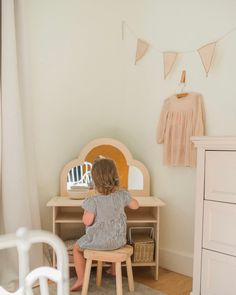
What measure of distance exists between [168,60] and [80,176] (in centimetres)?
117

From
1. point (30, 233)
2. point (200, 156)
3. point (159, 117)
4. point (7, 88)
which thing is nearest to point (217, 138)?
point (200, 156)

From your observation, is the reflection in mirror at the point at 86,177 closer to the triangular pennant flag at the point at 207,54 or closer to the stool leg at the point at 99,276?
the stool leg at the point at 99,276

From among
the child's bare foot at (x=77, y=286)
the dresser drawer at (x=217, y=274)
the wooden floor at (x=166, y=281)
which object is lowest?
the wooden floor at (x=166, y=281)

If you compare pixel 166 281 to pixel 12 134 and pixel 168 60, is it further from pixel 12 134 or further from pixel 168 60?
pixel 168 60

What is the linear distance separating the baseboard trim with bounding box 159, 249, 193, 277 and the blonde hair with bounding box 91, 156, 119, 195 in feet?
2.93

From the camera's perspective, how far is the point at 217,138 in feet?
5.56

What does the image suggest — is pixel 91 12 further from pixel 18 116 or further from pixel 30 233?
pixel 30 233

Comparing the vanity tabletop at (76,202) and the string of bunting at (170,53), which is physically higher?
the string of bunting at (170,53)

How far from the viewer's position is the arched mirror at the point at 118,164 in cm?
255

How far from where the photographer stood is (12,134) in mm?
2031

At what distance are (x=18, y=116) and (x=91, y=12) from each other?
1085 mm

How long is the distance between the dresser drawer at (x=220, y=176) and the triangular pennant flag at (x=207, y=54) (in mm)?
786

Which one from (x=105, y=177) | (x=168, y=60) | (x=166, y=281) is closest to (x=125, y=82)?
(x=168, y=60)

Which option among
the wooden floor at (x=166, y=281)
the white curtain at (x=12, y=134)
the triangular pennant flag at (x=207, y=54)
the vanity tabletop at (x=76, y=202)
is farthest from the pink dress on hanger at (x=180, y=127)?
the white curtain at (x=12, y=134)
